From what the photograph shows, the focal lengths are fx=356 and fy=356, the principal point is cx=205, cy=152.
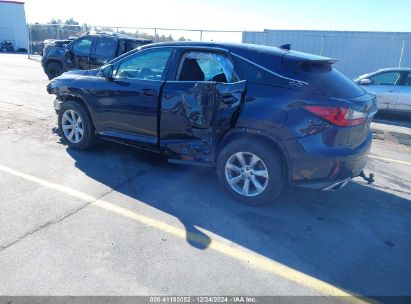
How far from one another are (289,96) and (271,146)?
0.61 m

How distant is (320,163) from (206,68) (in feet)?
6.16

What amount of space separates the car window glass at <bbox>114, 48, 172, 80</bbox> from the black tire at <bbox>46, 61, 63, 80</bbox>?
27.4 ft

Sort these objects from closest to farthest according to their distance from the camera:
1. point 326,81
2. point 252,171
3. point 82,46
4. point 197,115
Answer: point 326,81, point 252,171, point 197,115, point 82,46

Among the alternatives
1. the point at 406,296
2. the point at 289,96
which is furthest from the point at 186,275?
the point at 289,96

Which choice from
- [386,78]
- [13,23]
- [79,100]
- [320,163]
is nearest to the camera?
[320,163]

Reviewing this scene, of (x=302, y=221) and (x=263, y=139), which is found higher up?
(x=263, y=139)

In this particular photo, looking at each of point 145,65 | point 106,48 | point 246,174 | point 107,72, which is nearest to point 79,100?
point 107,72

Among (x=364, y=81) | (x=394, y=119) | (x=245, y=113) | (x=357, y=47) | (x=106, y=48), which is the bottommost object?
(x=394, y=119)

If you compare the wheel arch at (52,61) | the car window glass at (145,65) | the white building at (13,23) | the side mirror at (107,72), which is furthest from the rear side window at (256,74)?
the white building at (13,23)

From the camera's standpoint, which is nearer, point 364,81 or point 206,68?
point 206,68

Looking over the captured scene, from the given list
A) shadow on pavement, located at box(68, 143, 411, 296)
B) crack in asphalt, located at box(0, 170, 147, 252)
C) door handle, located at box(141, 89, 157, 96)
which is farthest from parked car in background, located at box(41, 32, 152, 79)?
crack in asphalt, located at box(0, 170, 147, 252)

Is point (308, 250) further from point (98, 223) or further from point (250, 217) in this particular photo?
point (98, 223)

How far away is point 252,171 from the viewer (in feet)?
13.8

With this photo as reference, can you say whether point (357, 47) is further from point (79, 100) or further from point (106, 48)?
point (79, 100)
